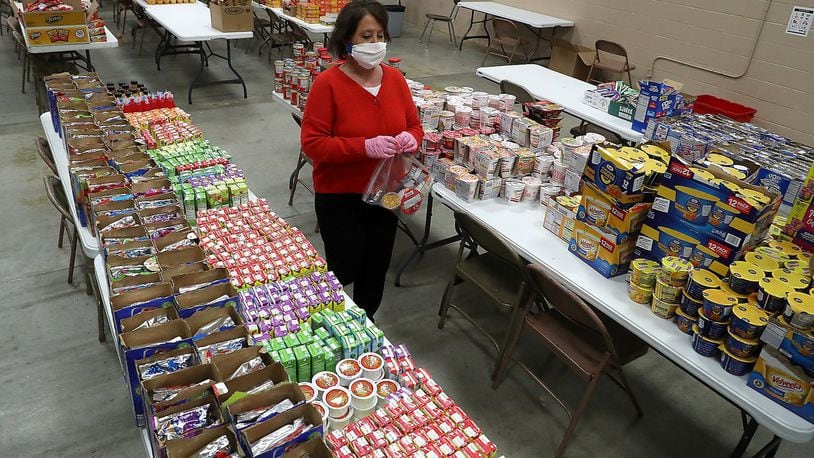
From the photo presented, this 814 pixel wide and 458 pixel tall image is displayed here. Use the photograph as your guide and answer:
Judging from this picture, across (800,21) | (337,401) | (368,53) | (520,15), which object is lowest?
(337,401)

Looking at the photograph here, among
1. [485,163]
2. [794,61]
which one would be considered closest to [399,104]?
[485,163]

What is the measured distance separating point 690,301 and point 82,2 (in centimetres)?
629

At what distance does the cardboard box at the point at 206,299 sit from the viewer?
1740 mm

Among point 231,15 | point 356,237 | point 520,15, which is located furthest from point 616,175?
point 520,15

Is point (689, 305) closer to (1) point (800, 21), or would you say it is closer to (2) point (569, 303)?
(2) point (569, 303)

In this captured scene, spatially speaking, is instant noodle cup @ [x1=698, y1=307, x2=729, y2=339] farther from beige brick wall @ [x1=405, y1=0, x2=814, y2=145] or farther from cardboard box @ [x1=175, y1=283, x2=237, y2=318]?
beige brick wall @ [x1=405, y1=0, x2=814, y2=145]

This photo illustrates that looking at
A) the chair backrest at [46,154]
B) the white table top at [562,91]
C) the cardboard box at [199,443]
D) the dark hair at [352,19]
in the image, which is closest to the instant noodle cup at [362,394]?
the cardboard box at [199,443]

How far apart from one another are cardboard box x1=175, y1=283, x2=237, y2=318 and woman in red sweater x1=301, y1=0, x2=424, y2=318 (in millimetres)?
806

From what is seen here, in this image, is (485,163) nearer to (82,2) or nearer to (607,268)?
(607,268)

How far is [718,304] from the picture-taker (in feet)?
6.47

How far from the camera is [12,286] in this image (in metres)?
3.46

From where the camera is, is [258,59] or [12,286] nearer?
[12,286]

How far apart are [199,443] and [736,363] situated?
178cm

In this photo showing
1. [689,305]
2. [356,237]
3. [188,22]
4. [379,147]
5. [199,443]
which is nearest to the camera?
[199,443]
